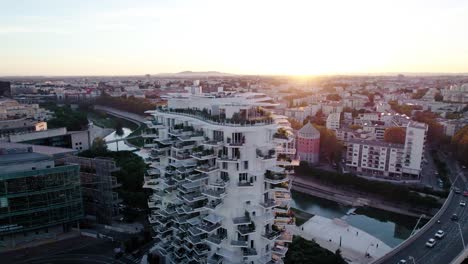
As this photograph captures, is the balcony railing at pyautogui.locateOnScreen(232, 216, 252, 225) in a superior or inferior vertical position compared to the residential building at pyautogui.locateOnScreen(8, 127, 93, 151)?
superior

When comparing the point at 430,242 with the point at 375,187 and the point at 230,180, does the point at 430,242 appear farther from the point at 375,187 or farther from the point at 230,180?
the point at 230,180

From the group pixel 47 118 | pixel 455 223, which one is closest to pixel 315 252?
pixel 455 223

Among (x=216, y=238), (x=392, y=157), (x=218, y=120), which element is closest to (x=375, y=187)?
(x=392, y=157)

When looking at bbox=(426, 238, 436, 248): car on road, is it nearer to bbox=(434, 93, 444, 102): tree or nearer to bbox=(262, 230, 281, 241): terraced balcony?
bbox=(262, 230, 281, 241): terraced balcony

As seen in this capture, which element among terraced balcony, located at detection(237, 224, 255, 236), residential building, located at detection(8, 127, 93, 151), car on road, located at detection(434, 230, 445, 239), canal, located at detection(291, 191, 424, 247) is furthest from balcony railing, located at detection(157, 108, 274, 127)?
residential building, located at detection(8, 127, 93, 151)

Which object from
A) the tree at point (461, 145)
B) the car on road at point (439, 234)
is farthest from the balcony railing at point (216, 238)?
the tree at point (461, 145)

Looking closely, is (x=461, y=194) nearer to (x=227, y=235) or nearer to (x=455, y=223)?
(x=455, y=223)

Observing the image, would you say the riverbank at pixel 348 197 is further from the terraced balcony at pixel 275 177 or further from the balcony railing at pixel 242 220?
the balcony railing at pixel 242 220
